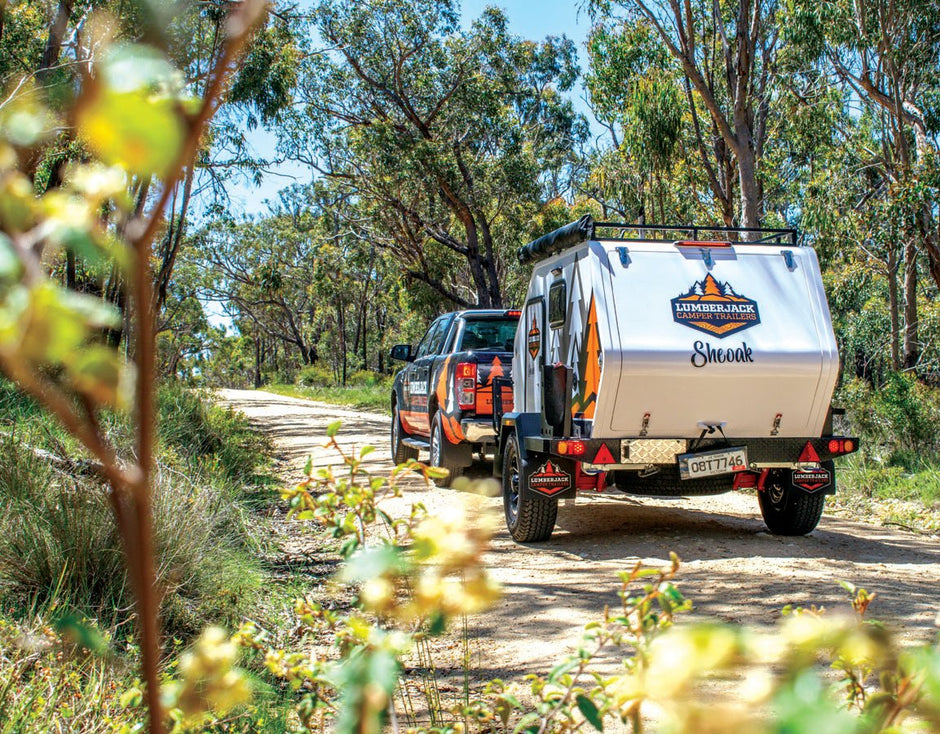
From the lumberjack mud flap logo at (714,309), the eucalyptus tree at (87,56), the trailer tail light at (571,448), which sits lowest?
the trailer tail light at (571,448)

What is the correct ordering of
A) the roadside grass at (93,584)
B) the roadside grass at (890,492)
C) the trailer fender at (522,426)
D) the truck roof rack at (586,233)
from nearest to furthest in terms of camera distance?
the roadside grass at (93,584), the truck roof rack at (586,233), the trailer fender at (522,426), the roadside grass at (890,492)

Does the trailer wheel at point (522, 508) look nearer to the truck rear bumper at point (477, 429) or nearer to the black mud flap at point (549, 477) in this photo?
the black mud flap at point (549, 477)

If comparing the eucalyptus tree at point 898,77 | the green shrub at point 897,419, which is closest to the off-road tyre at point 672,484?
the green shrub at point 897,419

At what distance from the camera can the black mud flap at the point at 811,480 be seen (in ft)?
24.0

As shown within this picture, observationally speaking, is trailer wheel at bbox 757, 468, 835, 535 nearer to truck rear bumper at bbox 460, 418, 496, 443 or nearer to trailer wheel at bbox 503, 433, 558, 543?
trailer wheel at bbox 503, 433, 558, 543

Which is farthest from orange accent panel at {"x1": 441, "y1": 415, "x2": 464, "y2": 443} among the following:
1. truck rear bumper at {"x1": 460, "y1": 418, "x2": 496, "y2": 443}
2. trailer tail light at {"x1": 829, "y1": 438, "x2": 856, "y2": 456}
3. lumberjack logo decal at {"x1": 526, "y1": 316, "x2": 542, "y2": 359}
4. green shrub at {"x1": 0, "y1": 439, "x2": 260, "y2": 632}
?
green shrub at {"x1": 0, "y1": 439, "x2": 260, "y2": 632}

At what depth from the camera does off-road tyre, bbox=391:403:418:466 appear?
42.5 ft

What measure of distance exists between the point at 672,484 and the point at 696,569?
114 cm

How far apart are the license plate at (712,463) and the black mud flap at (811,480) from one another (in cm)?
60

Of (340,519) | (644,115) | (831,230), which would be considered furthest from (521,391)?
(644,115)

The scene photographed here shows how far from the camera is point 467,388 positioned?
9.93 m

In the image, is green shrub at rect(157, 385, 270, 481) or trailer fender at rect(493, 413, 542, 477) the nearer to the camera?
trailer fender at rect(493, 413, 542, 477)

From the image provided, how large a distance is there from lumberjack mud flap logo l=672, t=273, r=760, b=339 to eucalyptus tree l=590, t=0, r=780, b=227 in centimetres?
754

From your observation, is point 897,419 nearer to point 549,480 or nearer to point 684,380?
point 684,380
